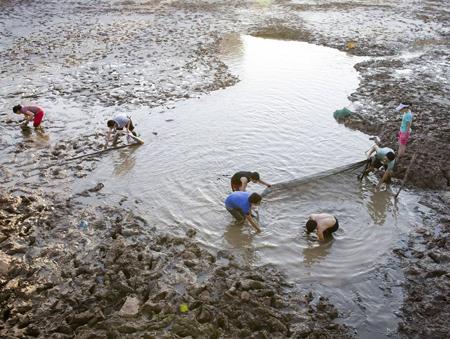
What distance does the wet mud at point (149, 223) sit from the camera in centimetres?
564

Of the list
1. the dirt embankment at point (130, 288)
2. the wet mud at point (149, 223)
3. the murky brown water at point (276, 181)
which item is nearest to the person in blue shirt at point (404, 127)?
the wet mud at point (149, 223)

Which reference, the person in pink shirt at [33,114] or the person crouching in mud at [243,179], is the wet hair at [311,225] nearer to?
the person crouching in mud at [243,179]

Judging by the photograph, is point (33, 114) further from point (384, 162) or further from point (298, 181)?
point (384, 162)

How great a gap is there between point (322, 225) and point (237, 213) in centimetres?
154

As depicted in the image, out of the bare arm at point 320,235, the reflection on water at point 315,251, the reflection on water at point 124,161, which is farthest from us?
the reflection on water at point 124,161

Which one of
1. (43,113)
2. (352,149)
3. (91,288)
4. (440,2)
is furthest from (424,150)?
(440,2)

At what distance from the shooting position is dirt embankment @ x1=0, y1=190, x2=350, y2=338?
546cm

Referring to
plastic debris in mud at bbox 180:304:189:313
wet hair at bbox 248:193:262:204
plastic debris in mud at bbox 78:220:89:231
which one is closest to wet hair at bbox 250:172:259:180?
wet hair at bbox 248:193:262:204

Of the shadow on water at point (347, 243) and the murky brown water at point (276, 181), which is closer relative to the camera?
the shadow on water at point (347, 243)

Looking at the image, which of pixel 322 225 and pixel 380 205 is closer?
pixel 322 225

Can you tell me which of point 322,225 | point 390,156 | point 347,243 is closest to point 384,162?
point 390,156

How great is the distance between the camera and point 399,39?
20438 millimetres

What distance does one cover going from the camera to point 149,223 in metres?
7.67

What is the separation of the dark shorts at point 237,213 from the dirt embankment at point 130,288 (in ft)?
2.75
